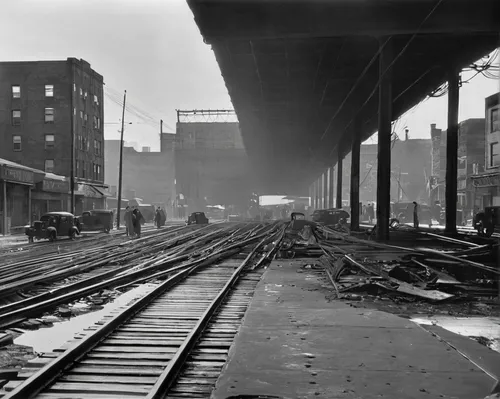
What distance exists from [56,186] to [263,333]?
3848cm

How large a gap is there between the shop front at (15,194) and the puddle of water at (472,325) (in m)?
29.2

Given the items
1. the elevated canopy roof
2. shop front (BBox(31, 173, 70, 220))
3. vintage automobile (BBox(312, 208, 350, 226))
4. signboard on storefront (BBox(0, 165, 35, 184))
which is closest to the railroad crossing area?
the elevated canopy roof

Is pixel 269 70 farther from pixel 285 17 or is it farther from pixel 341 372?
pixel 341 372

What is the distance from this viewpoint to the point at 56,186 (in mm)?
41281

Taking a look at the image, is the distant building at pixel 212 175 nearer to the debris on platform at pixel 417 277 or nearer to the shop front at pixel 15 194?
the shop front at pixel 15 194

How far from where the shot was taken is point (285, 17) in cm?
1504

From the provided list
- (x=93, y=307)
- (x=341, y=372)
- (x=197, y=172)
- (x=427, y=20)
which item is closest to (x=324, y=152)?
(x=197, y=172)

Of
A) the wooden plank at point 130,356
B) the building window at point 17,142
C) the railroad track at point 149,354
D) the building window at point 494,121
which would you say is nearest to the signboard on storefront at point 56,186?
the building window at point 17,142

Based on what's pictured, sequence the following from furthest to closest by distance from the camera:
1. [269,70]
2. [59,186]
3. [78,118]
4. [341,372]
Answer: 1. [78,118]
2. [59,186]
3. [269,70]
4. [341,372]

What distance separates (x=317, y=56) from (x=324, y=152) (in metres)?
30.2

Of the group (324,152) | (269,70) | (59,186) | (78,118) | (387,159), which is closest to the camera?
(387,159)

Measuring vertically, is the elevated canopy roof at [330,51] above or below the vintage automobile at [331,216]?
above

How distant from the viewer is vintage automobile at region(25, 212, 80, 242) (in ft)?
83.3

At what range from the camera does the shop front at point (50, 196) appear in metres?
38.6
